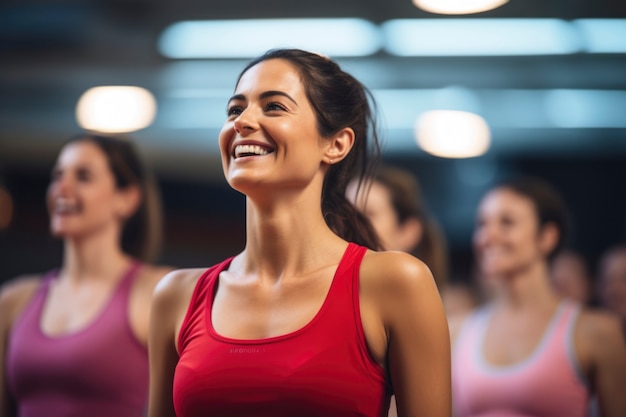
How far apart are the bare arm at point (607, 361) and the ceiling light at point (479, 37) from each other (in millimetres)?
1555

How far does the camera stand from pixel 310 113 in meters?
1.49

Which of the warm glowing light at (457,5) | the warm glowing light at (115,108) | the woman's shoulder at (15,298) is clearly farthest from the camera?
the warm glowing light at (115,108)

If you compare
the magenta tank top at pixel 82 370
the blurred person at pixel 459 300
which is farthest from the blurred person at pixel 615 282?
the magenta tank top at pixel 82 370

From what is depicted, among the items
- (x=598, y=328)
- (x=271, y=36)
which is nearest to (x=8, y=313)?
(x=598, y=328)

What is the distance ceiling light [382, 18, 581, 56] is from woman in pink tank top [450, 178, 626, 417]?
3.70 feet

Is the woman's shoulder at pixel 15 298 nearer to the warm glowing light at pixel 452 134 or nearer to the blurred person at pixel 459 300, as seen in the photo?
the blurred person at pixel 459 300

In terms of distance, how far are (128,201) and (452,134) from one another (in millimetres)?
3604

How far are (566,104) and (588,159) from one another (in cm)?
99

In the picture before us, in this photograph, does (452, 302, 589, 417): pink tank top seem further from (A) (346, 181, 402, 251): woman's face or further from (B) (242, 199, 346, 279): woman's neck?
(B) (242, 199, 346, 279): woman's neck

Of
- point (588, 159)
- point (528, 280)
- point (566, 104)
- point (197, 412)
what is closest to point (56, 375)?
point (197, 412)

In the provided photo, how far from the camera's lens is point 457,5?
135 inches

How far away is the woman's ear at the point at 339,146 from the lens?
5.00 ft

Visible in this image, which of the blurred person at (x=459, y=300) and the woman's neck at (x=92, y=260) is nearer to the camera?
the woman's neck at (x=92, y=260)

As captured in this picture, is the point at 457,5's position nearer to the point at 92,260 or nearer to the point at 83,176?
the point at 83,176
